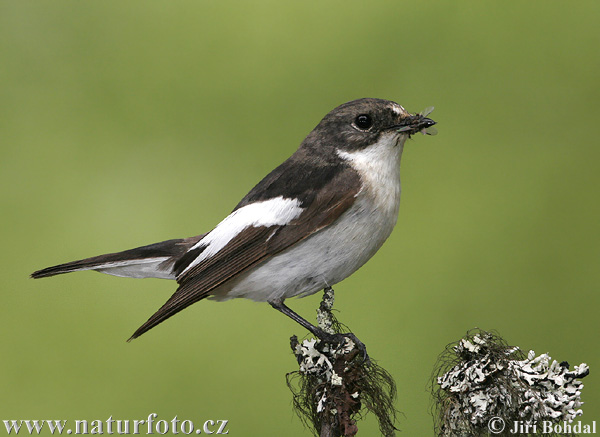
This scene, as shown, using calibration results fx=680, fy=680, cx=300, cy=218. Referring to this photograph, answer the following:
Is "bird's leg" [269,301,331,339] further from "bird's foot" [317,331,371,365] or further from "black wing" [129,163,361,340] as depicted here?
"black wing" [129,163,361,340]

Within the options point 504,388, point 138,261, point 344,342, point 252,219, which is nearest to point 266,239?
point 252,219

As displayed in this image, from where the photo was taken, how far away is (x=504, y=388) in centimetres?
202

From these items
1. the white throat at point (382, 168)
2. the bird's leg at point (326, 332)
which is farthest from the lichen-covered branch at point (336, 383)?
the white throat at point (382, 168)

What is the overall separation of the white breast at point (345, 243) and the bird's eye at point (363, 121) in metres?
0.08

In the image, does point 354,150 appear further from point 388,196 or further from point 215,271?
point 215,271

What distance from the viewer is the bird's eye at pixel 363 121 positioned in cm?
263

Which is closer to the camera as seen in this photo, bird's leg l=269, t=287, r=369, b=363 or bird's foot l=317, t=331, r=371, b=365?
bird's foot l=317, t=331, r=371, b=365

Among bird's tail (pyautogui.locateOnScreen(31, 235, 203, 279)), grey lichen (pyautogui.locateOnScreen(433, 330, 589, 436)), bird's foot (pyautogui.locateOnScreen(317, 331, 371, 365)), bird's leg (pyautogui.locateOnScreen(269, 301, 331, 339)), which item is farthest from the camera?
bird's tail (pyautogui.locateOnScreen(31, 235, 203, 279))

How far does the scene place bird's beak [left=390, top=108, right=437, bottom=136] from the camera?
2.57 metres

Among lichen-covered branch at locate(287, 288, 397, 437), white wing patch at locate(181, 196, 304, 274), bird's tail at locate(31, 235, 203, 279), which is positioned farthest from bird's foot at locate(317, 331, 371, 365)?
bird's tail at locate(31, 235, 203, 279)

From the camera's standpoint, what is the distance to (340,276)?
8.55 feet

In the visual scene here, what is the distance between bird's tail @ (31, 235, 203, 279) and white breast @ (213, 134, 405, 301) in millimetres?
351

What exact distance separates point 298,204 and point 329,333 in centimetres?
50

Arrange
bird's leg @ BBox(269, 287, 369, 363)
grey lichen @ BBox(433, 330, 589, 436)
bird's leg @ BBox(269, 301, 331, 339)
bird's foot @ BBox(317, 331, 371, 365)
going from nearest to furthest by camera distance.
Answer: grey lichen @ BBox(433, 330, 589, 436), bird's foot @ BBox(317, 331, 371, 365), bird's leg @ BBox(269, 287, 369, 363), bird's leg @ BBox(269, 301, 331, 339)
